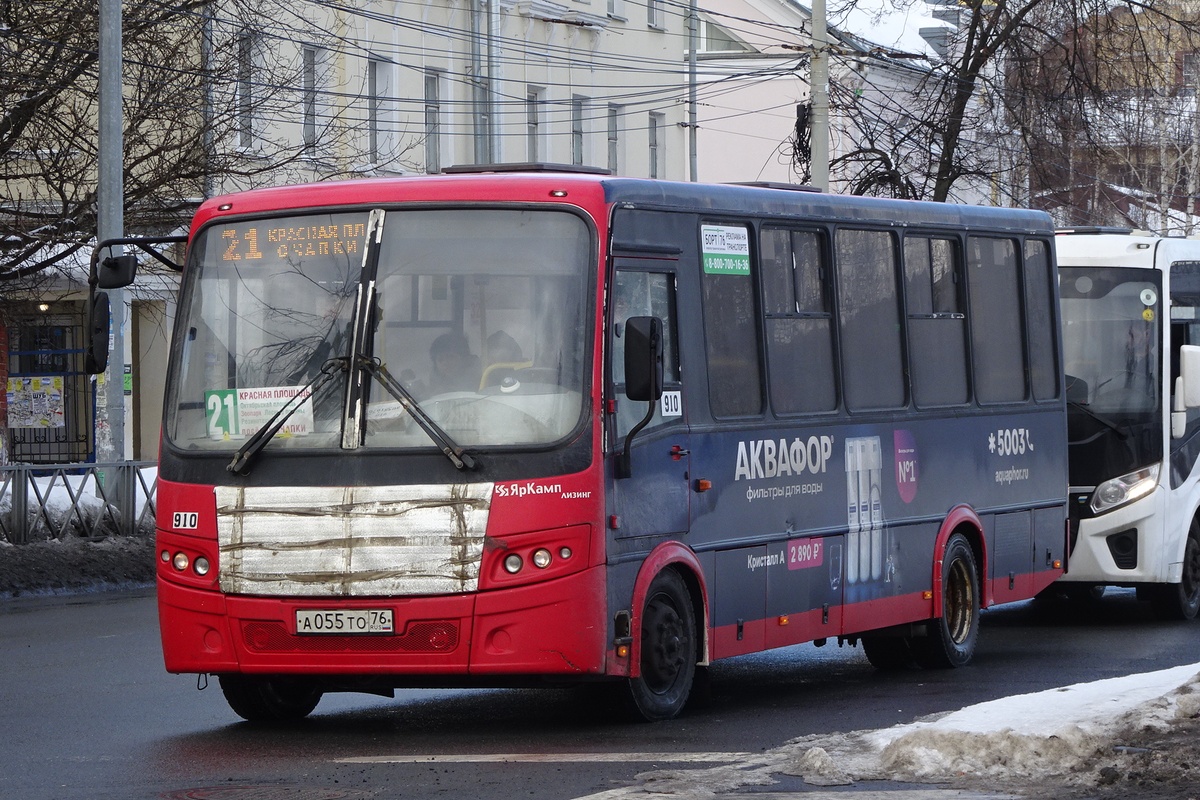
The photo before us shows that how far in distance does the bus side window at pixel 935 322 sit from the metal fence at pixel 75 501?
10176mm

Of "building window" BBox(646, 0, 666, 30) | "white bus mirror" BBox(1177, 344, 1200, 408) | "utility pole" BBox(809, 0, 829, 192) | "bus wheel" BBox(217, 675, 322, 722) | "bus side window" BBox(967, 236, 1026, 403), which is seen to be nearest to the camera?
"bus wheel" BBox(217, 675, 322, 722)

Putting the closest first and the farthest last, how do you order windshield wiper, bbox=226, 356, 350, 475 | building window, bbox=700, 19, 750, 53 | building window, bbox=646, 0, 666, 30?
windshield wiper, bbox=226, 356, 350, 475, building window, bbox=646, 0, 666, 30, building window, bbox=700, 19, 750, 53

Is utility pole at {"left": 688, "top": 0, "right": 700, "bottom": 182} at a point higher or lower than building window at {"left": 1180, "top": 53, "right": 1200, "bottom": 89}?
lower

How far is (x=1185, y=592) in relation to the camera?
A: 16172 mm

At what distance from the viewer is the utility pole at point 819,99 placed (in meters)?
26.1

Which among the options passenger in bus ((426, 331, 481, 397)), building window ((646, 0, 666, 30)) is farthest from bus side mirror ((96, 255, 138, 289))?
building window ((646, 0, 666, 30))

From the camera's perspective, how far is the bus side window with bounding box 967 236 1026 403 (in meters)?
13.6

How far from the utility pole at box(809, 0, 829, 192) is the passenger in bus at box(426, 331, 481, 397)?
16.7 m

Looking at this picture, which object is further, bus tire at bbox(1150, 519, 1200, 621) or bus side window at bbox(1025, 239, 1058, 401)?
bus tire at bbox(1150, 519, 1200, 621)

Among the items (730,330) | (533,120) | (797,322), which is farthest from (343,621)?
(533,120)

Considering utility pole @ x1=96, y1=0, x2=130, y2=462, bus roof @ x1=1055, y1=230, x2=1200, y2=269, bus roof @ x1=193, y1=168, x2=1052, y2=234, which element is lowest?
bus roof @ x1=193, y1=168, x2=1052, y2=234

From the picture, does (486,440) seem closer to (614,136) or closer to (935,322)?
(935,322)

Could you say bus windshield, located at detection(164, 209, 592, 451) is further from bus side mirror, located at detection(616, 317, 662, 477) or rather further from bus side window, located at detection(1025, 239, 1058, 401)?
bus side window, located at detection(1025, 239, 1058, 401)

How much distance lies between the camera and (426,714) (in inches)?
426
